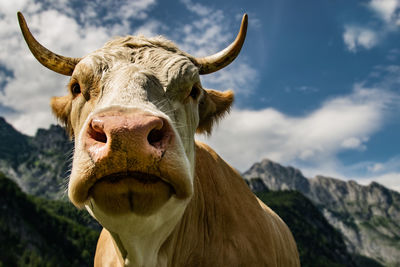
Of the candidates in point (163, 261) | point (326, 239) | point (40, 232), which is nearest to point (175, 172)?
point (163, 261)

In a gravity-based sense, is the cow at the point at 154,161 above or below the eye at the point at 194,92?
below

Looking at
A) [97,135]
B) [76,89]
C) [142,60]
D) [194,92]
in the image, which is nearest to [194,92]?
[194,92]

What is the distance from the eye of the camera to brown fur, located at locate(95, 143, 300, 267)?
138 inches

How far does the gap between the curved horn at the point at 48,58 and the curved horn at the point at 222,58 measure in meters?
1.51

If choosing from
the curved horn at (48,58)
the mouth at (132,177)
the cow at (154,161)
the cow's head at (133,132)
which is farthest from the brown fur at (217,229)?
the curved horn at (48,58)

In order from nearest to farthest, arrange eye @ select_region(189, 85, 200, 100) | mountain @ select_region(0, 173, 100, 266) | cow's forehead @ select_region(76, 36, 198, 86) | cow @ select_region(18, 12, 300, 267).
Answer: cow @ select_region(18, 12, 300, 267) → cow's forehead @ select_region(76, 36, 198, 86) → eye @ select_region(189, 85, 200, 100) → mountain @ select_region(0, 173, 100, 266)

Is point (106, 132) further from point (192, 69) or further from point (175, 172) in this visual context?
point (192, 69)

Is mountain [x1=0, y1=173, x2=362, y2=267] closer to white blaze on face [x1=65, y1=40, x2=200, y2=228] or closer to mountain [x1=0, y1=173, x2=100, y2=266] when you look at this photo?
mountain [x1=0, y1=173, x2=100, y2=266]

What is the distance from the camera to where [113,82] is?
8.39 ft

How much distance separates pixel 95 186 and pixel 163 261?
5.37 ft

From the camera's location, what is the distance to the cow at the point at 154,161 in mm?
1975

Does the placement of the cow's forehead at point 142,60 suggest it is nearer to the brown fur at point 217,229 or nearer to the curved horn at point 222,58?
the curved horn at point 222,58

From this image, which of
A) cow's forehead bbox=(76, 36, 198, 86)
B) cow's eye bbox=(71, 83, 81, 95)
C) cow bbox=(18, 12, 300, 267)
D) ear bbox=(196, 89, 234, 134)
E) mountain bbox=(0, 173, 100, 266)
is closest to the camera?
cow bbox=(18, 12, 300, 267)

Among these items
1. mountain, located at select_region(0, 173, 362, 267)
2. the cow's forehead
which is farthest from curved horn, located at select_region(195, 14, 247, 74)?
mountain, located at select_region(0, 173, 362, 267)
